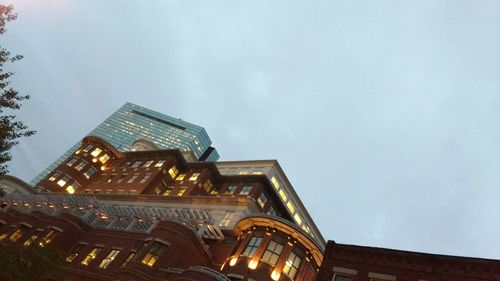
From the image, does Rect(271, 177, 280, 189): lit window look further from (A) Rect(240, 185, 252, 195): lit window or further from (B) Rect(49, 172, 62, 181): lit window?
(B) Rect(49, 172, 62, 181): lit window

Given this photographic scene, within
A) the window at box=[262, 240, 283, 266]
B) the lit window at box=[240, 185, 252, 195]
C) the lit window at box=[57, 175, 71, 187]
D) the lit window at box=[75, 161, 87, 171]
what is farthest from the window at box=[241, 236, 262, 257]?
the lit window at box=[75, 161, 87, 171]

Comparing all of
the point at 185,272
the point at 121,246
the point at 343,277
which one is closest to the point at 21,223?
the point at 121,246

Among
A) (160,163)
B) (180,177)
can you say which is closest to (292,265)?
(180,177)

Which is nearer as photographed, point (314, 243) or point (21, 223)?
point (314, 243)

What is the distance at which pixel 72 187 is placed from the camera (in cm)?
9044

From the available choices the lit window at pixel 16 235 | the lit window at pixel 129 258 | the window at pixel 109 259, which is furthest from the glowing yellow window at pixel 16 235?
the lit window at pixel 129 258

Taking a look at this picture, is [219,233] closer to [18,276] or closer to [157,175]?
[18,276]

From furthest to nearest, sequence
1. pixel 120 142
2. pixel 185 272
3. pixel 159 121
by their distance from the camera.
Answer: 1. pixel 159 121
2. pixel 120 142
3. pixel 185 272

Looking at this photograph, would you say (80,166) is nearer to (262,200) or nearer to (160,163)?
(160,163)

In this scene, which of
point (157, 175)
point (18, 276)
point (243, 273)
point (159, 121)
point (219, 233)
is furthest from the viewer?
point (159, 121)

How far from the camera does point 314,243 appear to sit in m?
43.2

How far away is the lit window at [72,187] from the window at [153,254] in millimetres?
54567

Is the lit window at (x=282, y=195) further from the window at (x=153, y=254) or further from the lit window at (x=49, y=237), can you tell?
the lit window at (x=49, y=237)

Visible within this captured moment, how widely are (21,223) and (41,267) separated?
92.3 feet
